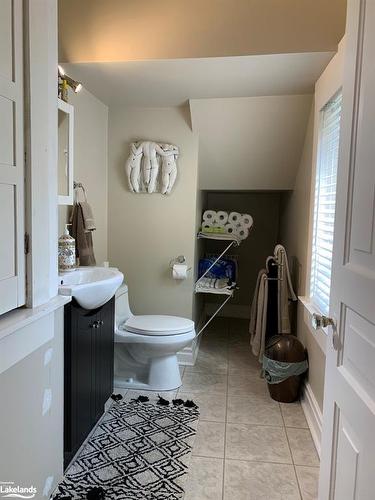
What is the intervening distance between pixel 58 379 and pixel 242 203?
3109 mm

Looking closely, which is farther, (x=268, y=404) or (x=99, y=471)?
(x=268, y=404)

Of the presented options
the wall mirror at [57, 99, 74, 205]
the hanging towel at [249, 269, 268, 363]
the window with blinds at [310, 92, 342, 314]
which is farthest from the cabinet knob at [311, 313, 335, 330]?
the hanging towel at [249, 269, 268, 363]

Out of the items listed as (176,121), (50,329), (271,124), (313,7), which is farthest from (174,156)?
(50,329)

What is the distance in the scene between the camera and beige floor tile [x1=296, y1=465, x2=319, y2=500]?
1.66 metres

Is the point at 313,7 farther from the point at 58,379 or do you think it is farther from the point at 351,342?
the point at 58,379

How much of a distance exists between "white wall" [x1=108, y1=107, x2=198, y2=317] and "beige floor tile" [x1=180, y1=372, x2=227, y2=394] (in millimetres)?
497

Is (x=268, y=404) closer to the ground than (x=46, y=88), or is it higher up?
closer to the ground

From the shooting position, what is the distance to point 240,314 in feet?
14.6

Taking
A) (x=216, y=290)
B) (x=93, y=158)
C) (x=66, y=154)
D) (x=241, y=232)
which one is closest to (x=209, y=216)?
(x=241, y=232)

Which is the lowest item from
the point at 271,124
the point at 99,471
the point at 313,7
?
the point at 99,471

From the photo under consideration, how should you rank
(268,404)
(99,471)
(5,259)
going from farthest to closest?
(268,404), (99,471), (5,259)

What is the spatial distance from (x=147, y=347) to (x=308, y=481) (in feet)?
4.00

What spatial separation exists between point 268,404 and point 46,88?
2.23m

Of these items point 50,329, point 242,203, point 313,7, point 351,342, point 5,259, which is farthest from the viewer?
point 242,203
